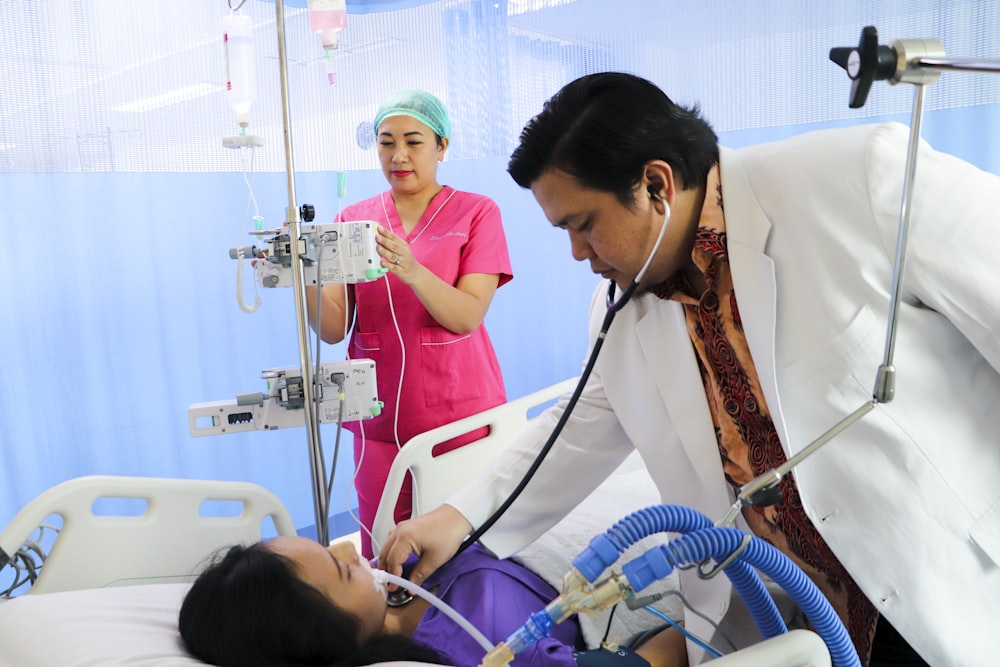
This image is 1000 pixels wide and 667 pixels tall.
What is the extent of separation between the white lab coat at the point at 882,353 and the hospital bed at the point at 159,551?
236mm

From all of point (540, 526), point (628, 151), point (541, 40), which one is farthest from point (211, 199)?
point (628, 151)

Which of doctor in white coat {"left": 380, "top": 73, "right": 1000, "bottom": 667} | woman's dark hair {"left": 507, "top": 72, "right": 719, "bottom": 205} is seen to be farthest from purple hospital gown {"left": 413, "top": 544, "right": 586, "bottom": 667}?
woman's dark hair {"left": 507, "top": 72, "right": 719, "bottom": 205}

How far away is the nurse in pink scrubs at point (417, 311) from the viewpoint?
204cm

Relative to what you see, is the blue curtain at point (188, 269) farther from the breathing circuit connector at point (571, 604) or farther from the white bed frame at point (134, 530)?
the breathing circuit connector at point (571, 604)

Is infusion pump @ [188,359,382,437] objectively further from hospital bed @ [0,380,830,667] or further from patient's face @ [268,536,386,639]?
patient's face @ [268,536,386,639]

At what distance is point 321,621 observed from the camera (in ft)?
3.92

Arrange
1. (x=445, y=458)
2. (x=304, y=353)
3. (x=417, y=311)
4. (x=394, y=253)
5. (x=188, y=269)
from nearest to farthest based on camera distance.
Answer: (x=304, y=353) → (x=394, y=253) → (x=445, y=458) → (x=417, y=311) → (x=188, y=269)

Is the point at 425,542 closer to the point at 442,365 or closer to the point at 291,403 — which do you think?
the point at 291,403

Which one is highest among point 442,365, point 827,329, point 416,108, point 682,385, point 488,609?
point 416,108

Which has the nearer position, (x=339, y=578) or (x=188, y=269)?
(x=339, y=578)

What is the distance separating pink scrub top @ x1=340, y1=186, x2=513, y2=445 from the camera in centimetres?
204

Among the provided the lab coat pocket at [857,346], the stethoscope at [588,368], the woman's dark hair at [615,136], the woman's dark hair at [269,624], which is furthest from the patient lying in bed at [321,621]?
the woman's dark hair at [615,136]

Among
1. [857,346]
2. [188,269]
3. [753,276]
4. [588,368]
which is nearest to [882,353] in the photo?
[857,346]

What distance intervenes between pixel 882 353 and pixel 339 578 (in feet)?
2.71
